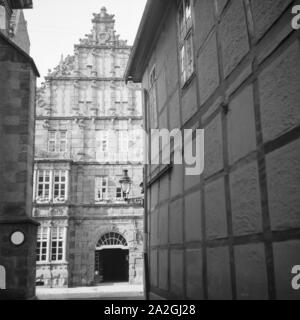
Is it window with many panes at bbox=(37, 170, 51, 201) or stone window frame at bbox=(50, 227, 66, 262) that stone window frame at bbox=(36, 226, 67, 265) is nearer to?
stone window frame at bbox=(50, 227, 66, 262)

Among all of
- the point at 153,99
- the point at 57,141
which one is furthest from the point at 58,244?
the point at 153,99

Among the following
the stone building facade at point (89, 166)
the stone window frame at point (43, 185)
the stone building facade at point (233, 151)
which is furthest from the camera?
the stone window frame at point (43, 185)

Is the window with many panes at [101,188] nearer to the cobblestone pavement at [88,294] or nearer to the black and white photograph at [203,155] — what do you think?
the cobblestone pavement at [88,294]

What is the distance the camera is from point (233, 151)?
4.18 m

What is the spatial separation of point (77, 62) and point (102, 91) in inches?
96.1

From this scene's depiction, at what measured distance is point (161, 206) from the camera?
744 centimetres

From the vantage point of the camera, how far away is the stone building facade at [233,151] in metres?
3.18

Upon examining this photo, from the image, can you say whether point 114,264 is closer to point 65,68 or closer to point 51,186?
Answer: point 51,186

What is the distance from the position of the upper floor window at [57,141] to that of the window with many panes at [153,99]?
1595cm

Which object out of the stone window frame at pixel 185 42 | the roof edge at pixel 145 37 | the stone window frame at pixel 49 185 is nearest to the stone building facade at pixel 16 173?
the roof edge at pixel 145 37

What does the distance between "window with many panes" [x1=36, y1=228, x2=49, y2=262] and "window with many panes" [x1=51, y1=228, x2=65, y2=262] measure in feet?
1.04

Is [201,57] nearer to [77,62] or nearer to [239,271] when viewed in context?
[239,271]

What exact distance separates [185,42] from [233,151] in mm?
2597

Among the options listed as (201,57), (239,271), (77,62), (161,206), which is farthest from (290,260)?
(77,62)
